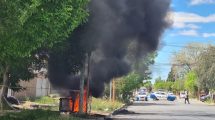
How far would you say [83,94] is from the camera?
23.0m

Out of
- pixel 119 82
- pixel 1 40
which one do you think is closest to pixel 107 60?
pixel 1 40

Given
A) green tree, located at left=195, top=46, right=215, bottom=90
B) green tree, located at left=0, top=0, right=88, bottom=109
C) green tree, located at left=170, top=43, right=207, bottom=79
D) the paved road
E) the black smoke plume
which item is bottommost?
the paved road

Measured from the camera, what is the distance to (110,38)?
21750 millimetres

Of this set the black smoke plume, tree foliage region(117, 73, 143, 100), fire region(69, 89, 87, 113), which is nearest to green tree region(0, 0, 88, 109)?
the black smoke plume

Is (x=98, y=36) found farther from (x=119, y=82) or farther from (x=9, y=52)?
(x=119, y=82)

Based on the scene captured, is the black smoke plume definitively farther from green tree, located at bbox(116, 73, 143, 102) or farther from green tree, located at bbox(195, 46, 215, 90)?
green tree, located at bbox(195, 46, 215, 90)

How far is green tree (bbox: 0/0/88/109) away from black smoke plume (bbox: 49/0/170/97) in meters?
5.91

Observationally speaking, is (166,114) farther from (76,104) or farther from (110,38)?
(110,38)

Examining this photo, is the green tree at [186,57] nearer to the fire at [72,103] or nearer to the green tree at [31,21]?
the fire at [72,103]

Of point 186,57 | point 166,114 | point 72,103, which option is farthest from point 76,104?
point 186,57

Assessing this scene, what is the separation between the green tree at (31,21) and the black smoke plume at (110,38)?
19.4ft

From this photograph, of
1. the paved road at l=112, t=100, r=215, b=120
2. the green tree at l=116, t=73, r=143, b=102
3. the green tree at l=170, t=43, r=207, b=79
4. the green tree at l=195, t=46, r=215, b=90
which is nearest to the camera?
the paved road at l=112, t=100, r=215, b=120

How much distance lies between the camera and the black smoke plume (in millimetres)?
20719

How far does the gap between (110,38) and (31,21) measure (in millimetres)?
9607
